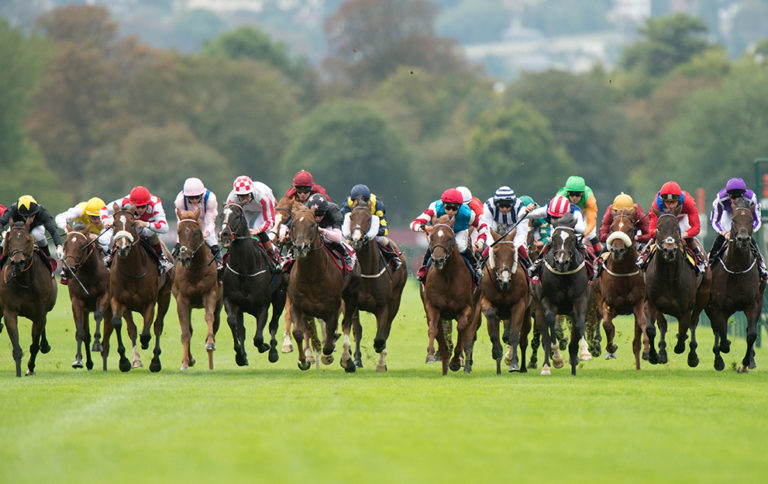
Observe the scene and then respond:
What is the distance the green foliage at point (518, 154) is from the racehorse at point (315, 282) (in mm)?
68177

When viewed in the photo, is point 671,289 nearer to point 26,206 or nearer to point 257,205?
point 257,205

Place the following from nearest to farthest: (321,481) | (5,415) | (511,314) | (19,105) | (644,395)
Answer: (321,481)
(5,415)
(644,395)
(511,314)
(19,105)

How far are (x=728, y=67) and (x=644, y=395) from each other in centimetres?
9624

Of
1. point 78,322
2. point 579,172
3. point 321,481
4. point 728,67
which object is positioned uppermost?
point 728,67

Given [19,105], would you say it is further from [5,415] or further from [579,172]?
[5,415]

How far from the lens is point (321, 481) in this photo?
30.2 ft

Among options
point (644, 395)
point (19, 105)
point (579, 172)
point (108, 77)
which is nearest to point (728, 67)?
point (579, 172)

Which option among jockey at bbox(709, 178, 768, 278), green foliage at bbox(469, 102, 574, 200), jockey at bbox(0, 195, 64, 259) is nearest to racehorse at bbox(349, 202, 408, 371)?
jockey at bbox(0, 195, 64, 259)

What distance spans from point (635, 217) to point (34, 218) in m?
7.02

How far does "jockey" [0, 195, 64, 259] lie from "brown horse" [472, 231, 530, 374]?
482 cm

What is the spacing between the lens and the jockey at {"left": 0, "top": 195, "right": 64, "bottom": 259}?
55.4 ft

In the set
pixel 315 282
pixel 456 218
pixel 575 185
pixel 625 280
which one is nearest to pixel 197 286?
pixel 315 282

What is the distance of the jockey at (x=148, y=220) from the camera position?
56.8 ft

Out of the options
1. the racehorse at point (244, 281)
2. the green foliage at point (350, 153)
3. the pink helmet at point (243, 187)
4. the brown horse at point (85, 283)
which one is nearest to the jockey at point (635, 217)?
the racehorse at point (244, 281)
